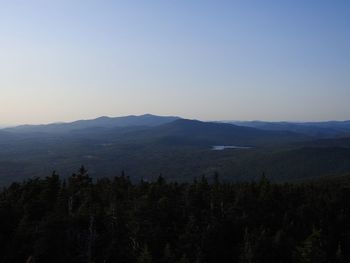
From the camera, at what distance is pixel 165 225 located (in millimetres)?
61781

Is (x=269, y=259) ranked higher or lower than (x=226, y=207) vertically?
lower

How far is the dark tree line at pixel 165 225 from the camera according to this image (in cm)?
5216

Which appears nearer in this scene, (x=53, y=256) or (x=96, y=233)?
(x=53, y=256)

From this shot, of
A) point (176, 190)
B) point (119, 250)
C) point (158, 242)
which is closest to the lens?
point (119, 250)

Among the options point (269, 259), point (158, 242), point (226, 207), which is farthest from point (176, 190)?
point (269, 259)

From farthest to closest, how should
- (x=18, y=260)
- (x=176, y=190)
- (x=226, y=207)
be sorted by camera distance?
(x=176, y=190), (x=226, y=207), (x=18, y=260)

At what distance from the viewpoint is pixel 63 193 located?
66438 mm

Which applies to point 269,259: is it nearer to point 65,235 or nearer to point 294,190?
point 65,235

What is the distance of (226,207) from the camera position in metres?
66.4

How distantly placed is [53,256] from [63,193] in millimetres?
15516

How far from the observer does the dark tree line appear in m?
52.2

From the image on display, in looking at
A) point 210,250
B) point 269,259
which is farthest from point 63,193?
point 269,259

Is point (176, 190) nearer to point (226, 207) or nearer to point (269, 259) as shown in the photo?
point (226, 207)

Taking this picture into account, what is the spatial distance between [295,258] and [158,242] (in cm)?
1588
